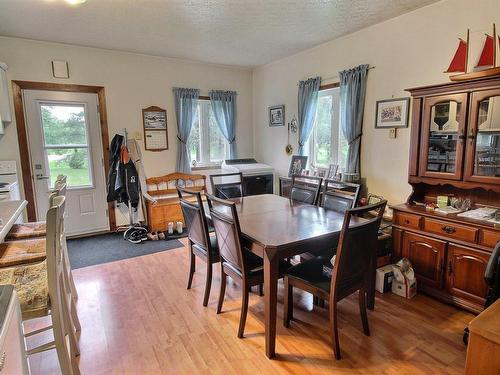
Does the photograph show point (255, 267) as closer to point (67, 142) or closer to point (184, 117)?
point (184, 117)

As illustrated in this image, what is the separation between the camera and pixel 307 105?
4258mm

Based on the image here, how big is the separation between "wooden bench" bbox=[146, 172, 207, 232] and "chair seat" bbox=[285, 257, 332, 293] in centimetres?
272

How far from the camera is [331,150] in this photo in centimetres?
411

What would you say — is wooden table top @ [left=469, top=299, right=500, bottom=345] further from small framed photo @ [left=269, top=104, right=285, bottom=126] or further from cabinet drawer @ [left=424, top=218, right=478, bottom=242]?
small framed photo @ [left=269, top=104, right=285, bottom=126]

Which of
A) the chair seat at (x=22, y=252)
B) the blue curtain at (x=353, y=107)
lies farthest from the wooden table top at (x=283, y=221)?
the chair seat at (x=22, y=252)

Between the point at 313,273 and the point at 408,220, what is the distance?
115 cm

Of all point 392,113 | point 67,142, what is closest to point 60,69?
point 67,142

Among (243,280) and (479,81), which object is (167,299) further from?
(479,81)

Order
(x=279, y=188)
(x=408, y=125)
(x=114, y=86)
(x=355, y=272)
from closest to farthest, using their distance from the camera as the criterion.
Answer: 1. (x=355, y=272)
2. (x=408, y=125)
3. (x=114, y=86)
4. (x=279, y=188)

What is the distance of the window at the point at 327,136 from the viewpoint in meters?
3.96

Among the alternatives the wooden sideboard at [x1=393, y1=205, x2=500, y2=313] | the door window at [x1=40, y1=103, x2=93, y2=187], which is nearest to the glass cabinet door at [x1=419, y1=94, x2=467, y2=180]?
the wooden sideboard at [x1=393, y1=205, x2=500, y2=313]

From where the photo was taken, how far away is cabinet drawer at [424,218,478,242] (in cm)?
230

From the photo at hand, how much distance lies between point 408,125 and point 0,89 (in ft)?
14.5

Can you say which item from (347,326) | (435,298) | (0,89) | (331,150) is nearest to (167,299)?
(347,326)
